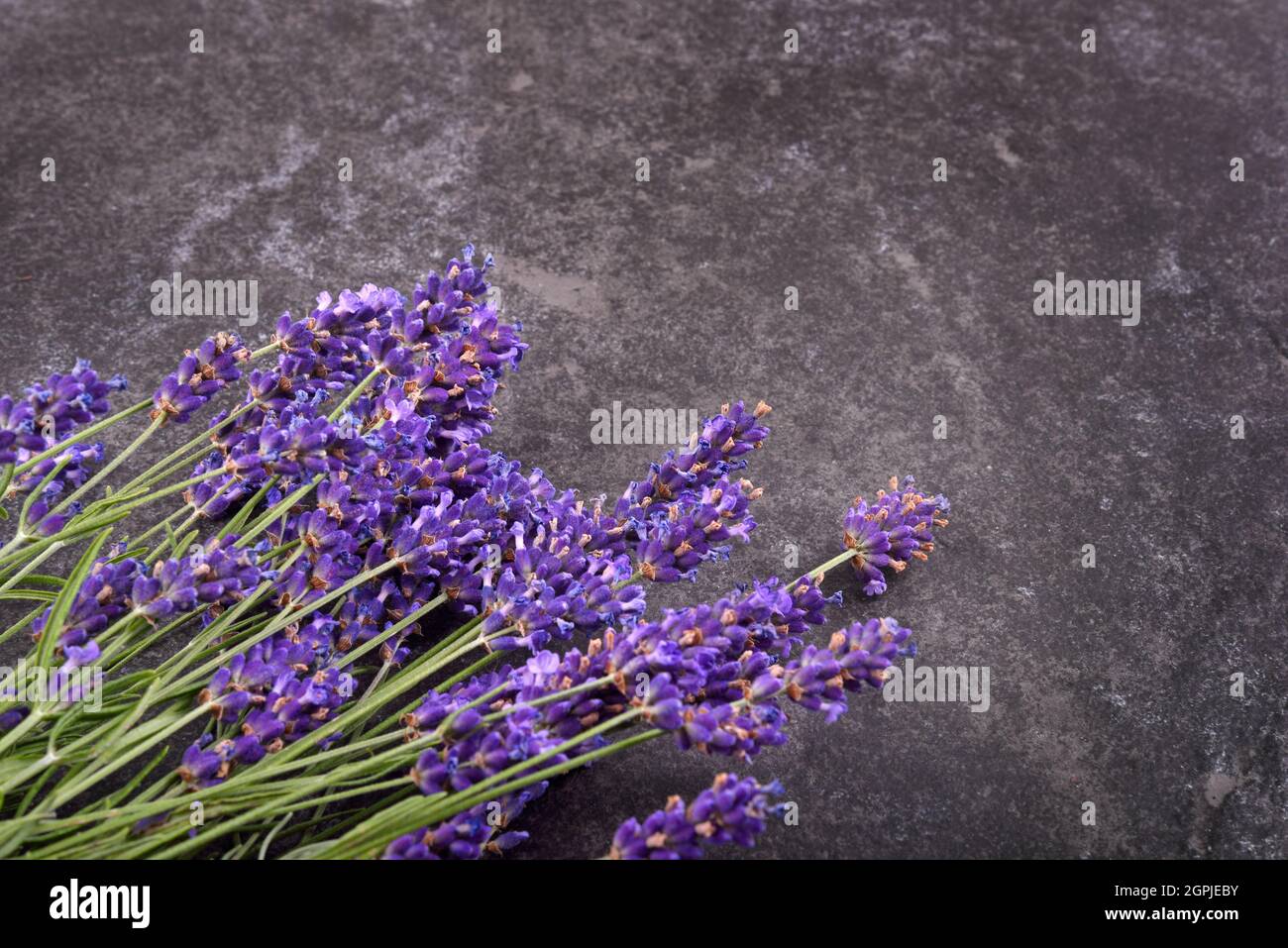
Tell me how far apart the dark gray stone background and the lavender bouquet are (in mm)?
297

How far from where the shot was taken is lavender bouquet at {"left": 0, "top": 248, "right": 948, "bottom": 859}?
3.24 ft

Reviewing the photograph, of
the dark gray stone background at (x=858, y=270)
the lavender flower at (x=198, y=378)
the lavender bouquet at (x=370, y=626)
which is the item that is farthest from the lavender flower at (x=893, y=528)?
the lavender flower at (x=198, y=378)

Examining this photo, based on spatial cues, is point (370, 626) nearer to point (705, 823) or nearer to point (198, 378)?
point (198, 378)

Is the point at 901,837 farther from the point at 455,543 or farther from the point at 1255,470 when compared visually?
the point at 1255,470

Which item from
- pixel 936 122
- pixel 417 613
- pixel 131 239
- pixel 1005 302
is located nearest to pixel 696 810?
pixel 417 613

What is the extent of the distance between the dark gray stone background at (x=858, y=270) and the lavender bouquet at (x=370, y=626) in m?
0.30

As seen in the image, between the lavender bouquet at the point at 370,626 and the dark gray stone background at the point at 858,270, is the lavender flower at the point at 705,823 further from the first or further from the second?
the dark gray stone background at the point at 858,270

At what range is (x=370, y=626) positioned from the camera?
1.24 meters

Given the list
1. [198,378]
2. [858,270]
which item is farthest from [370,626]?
[858,270]

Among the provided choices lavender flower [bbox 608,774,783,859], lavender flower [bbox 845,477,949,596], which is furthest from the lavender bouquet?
lavender flower [bbox 845,477,949,596]

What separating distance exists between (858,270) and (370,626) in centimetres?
117

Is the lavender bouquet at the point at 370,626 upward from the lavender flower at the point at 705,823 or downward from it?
upward

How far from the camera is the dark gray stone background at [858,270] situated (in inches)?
58.1
